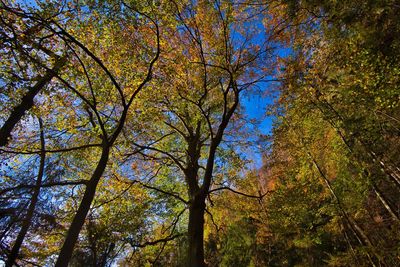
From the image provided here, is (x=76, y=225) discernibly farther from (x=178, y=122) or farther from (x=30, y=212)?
(x=178, y=122)

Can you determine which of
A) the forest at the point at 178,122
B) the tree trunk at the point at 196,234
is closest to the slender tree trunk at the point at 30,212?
the forest at the point at 178,122

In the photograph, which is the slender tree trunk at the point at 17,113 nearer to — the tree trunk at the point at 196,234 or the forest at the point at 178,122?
the forest at the point at 178,122

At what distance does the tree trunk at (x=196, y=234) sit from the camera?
500 centimetres

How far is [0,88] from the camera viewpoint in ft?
20.1

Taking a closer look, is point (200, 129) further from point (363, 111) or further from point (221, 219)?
point (363, 111)

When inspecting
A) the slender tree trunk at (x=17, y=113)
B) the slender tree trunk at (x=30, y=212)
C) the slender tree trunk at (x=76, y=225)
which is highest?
the slender tree trunk at (x=17, y=113)

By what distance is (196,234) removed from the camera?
17.4 ft

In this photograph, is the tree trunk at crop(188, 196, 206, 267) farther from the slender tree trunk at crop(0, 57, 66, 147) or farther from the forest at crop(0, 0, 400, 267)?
the slender tree trunk at crop(0, 57, 66, 147)

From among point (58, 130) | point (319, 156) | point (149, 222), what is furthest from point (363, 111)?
point (58, 130)

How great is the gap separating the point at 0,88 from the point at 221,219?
337 inches

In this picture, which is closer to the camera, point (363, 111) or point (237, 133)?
point (363, 111)

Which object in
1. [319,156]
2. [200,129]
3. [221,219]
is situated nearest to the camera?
[200,129]

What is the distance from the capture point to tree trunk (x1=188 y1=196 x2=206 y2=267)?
Answer: 5004 mm

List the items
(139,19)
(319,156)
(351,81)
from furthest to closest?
(319,156) < (351,81) < (139,19)
